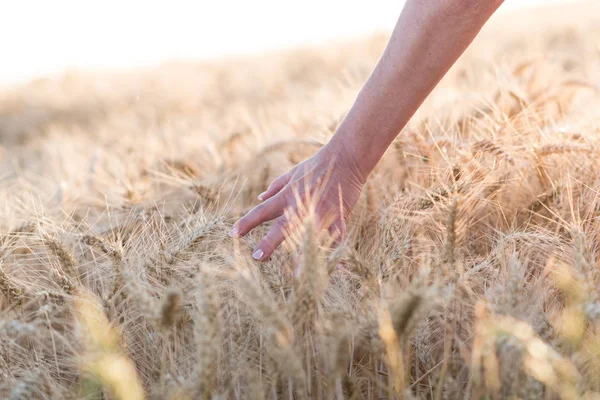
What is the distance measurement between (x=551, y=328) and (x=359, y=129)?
0.61m

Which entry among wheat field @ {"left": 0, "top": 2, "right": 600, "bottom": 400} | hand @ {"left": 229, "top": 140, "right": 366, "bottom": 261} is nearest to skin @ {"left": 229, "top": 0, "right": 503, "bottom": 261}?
hand @ {"left": 229, "top": 140, "right": 366, "bottom": 261}

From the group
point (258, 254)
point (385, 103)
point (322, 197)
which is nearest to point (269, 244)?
point (258, 254)

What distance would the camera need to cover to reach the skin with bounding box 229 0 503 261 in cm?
111

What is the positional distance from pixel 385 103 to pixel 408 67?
0.32ft

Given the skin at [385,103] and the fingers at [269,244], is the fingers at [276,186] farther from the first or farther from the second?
the fingers at [269,244]

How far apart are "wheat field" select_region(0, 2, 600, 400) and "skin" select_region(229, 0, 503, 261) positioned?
106 millimetres

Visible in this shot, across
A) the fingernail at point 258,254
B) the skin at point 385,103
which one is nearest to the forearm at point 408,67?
the skin at point 385,103

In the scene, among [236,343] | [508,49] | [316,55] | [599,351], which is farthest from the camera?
[316,55]

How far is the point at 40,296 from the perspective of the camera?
3.80 feet

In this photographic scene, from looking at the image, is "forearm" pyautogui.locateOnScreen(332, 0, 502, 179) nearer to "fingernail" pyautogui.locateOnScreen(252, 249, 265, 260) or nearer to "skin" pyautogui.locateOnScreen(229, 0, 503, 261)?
"skin" pyautogui.locateOnScreen(229, 0, 503, 261)

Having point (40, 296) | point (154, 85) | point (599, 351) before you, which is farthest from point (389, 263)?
point (154, 85)

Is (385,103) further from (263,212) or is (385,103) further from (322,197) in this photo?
(263,212)

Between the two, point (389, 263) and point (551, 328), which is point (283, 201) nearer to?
point (389, 263)

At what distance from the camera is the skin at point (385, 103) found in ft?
3.64
